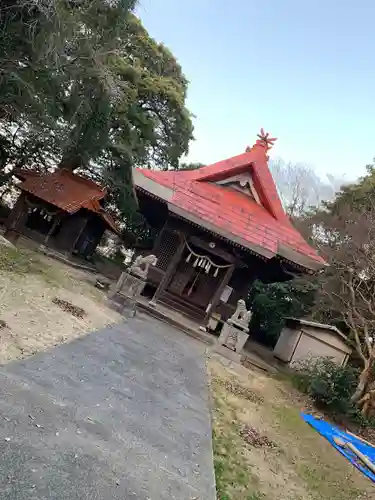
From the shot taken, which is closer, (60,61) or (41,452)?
(41,452)

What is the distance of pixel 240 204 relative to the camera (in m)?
16.7

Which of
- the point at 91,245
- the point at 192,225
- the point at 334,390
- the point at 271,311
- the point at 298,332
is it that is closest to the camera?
the point at 334,390

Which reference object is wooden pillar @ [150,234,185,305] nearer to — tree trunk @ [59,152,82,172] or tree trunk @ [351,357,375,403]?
tree trunk @ [351,357,375,403]

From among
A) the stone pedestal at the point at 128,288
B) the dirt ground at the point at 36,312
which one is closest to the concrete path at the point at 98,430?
the dirt ground at the point at 36,312

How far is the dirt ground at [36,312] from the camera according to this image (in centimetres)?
591

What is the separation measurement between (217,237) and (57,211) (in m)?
9.61

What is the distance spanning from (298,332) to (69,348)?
59.7 feet

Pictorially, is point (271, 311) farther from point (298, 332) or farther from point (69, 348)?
point (69, 348)

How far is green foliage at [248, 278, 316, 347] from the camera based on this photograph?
27062 millimetres

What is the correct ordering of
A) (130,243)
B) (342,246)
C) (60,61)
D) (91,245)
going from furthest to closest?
(130,243)
(91,245)
(342,246)
(60,61)

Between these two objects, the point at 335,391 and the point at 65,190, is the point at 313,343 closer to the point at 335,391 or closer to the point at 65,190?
the point at 335,391

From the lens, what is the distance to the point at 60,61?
11672mm

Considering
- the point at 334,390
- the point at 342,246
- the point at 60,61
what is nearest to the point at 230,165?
the point at 342,246

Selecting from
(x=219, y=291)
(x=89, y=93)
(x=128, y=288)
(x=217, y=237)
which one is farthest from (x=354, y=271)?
(x=89, y=93)
